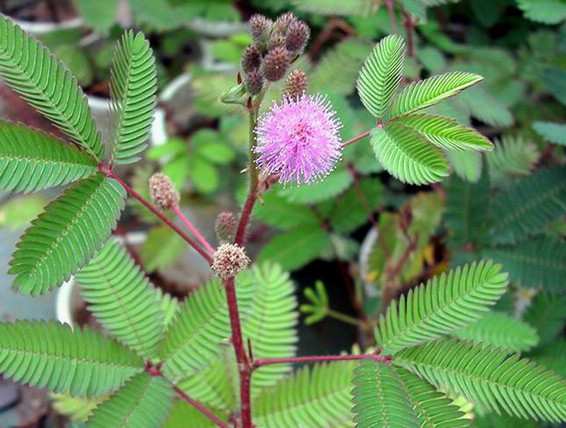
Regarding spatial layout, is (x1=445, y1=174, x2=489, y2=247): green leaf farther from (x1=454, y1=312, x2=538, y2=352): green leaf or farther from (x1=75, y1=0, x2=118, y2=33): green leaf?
(x1=75, y1=0, x2=118, y2=33): green leaf

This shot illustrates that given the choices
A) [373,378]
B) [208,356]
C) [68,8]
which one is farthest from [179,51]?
[373,378]

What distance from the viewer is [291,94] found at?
0.72 meters

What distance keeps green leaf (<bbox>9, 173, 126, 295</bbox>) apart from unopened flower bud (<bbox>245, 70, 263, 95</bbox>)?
0.15m

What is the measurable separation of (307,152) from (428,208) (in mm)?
730

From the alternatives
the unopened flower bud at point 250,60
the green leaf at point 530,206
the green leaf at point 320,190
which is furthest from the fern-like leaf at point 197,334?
the green leaf at point 530,206

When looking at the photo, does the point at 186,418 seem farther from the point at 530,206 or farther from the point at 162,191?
the point at 530,206

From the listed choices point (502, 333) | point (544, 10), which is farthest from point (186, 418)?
point (544, 10)

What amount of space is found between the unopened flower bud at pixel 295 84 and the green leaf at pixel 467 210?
1.86 feet

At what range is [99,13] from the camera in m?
1.73

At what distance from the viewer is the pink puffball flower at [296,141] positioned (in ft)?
2.32

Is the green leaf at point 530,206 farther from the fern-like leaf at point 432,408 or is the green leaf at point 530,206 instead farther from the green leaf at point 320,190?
the fern-like leaf at point 432,408

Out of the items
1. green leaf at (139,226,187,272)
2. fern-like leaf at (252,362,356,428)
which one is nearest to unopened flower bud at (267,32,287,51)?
fern-like leaf at (252,362,356,428)

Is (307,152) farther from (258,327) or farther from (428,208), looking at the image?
(428,208)

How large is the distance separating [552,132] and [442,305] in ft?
1.31
